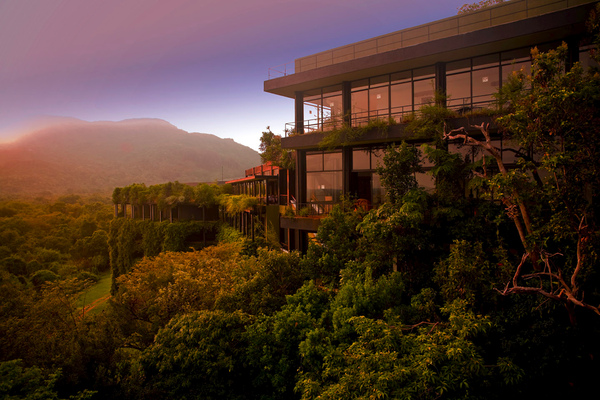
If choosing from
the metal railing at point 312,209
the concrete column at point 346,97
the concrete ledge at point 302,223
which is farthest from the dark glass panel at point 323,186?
the concrete column at point 346,97

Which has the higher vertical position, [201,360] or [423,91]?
[423,91]

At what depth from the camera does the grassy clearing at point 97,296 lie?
39.3m

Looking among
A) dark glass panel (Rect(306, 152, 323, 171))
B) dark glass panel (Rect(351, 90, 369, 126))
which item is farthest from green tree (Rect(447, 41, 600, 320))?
dark glass panel (Rect(306, 152, 323, 171))

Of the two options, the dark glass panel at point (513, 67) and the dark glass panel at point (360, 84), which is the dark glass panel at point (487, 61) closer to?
the dark glass panel at point (513, 67)

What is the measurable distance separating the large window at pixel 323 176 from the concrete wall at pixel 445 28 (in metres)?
7.47

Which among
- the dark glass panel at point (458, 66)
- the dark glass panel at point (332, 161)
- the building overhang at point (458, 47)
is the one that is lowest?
the dark glass panel at point (332, 161)

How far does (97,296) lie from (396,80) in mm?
45293

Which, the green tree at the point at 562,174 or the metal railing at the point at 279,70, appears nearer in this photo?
the green tree at the point at 562,174

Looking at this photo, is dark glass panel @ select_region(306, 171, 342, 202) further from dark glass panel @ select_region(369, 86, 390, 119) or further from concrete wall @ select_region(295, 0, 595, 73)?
concrete wall @ select_region(295, 0, 595, 73)

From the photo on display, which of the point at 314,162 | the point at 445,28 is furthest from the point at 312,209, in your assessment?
the point at 445,28

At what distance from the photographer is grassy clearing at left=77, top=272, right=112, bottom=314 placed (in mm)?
39350

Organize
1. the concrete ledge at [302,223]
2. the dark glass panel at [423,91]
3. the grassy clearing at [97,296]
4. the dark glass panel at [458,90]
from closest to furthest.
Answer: the dark glass panel at [458,90] < the dark glass panel at [423,91] < the concrete ledge at [302,223] < the grassy clearing at [97,296]

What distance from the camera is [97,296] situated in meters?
45.3

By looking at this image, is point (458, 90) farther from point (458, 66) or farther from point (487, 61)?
point (487, 61)
